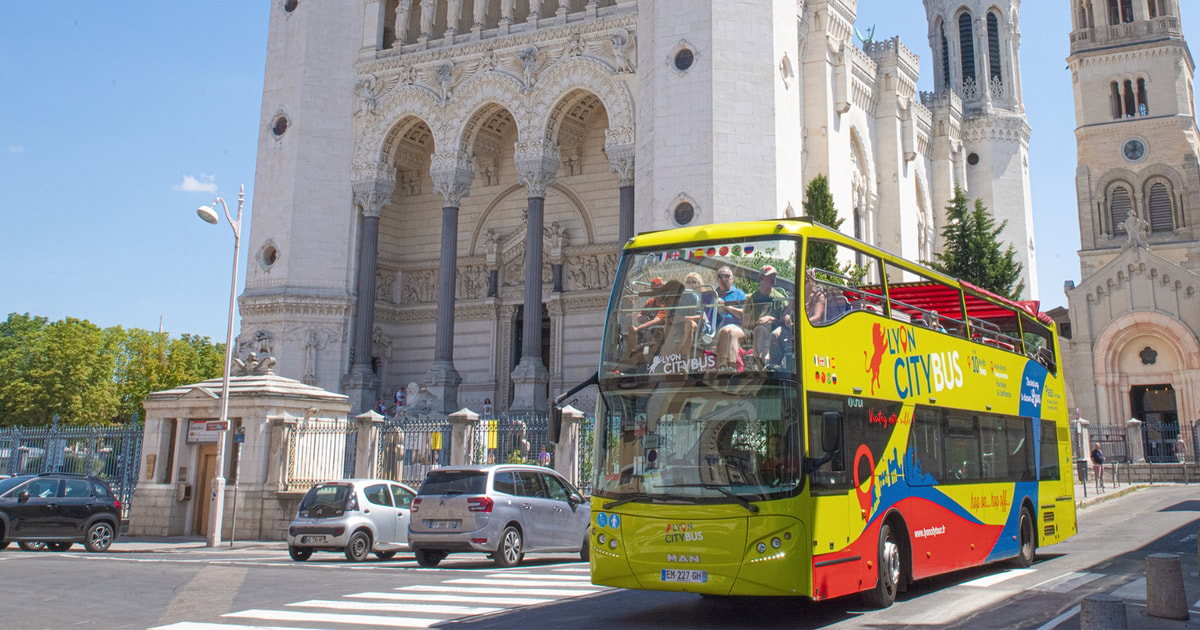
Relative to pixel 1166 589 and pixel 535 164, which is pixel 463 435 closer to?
pixel 535 164

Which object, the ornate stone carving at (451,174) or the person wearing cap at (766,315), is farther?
the ornate stone carving at (451,174)

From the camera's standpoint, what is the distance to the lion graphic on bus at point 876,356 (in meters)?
10.2

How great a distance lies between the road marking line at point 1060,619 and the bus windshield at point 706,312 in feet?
10.7

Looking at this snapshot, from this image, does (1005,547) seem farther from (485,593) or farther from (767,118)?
(767,118)

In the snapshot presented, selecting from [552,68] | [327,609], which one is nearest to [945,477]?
[327,609]

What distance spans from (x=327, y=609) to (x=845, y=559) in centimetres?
539

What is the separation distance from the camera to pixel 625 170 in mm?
32438

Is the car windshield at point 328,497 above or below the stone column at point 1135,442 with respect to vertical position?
below

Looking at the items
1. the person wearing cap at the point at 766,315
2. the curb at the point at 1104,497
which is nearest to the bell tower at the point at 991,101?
the curb at the point at 1104,497

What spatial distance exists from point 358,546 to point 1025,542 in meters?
10.7

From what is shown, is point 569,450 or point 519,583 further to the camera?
point 569,450

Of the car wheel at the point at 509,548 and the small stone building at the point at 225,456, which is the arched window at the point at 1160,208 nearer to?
the small stone building at the point at 225,456

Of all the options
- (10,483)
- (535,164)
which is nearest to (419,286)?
(535,164)

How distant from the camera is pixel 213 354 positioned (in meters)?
60.8
